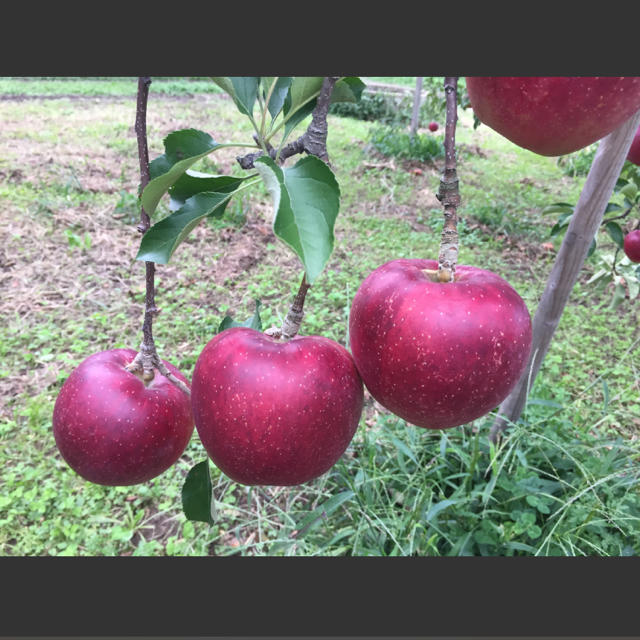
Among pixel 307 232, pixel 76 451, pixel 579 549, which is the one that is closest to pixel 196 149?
pixel 307 232

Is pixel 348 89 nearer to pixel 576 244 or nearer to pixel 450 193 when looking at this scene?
pixel 450 193

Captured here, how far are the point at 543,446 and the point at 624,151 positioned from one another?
0.80 meters

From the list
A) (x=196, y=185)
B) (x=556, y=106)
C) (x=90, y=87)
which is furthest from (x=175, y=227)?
(x=90, y=87)

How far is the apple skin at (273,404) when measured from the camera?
39 cm

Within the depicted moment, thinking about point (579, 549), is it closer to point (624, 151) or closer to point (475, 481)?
point (475, 481)

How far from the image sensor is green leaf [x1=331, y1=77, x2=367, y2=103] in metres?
0.43

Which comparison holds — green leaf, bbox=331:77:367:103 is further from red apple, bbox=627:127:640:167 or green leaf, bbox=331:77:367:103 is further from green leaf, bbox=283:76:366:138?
red apple, bbox=627:127:640:167

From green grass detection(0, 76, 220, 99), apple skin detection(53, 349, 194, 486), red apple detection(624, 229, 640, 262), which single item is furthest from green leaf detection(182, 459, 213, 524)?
green grass detection(0, 76, 220, 99)

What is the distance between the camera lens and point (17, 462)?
5.11 ft

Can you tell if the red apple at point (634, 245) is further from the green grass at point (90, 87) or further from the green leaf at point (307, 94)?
the green grass at point (90, 87)

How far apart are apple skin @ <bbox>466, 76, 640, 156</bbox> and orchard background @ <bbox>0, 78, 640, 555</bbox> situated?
93 centimetres

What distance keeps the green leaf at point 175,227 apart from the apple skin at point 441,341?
0.46ft

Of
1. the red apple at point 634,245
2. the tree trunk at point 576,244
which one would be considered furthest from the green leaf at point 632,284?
the tree trunk at point 576,244

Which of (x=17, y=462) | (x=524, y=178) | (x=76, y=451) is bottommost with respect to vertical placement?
(x=17, y=462)
